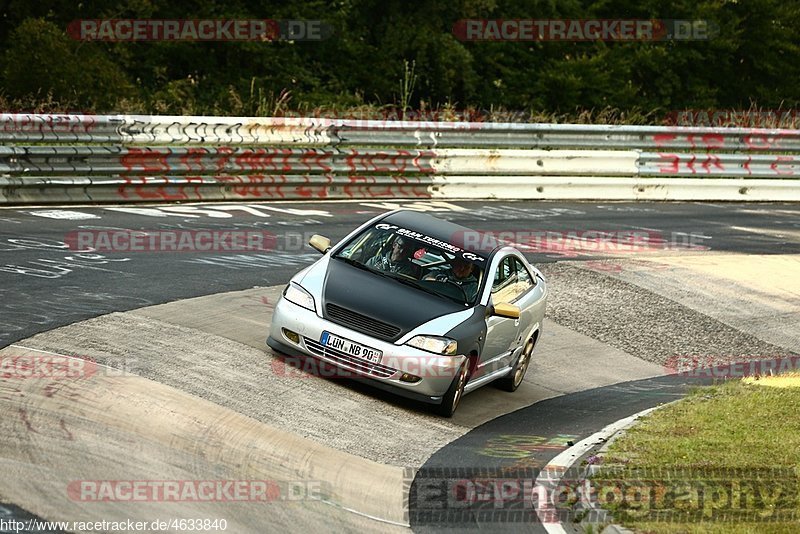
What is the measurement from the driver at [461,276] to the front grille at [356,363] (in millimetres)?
1294

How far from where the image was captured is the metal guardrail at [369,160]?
57.2 feet

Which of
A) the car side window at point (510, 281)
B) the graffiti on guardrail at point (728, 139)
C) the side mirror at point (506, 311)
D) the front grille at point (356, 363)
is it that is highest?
the graffiti on guardrail at point (728, 139)

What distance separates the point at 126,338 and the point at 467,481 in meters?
3.75

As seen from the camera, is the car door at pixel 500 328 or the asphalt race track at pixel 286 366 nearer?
the asphalt race track at pixel 286 366

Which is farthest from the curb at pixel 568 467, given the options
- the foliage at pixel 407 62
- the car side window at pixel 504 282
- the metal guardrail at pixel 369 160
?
the foliage at pixel 407 62

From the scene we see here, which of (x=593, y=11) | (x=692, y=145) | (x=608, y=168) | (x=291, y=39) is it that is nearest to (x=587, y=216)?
(x=608, y=168)

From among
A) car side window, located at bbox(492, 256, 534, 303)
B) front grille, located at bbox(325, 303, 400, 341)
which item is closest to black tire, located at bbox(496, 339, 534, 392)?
car side window, located at bbox(492, 256, 534, 303)

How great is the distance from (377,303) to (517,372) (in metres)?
2.09

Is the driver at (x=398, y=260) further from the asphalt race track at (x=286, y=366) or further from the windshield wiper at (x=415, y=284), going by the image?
the asphalt race track at (x=286, y=366)

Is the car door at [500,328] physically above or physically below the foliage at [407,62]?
below

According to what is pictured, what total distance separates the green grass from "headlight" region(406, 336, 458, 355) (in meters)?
1.64

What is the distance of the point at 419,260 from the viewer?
1187cm

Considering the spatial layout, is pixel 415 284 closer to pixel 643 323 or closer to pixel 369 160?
pixel 643 323

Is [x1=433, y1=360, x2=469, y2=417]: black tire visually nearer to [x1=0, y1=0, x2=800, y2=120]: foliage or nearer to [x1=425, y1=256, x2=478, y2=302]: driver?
[x1=425, y1=256, x2=478, y2=302]: driver
